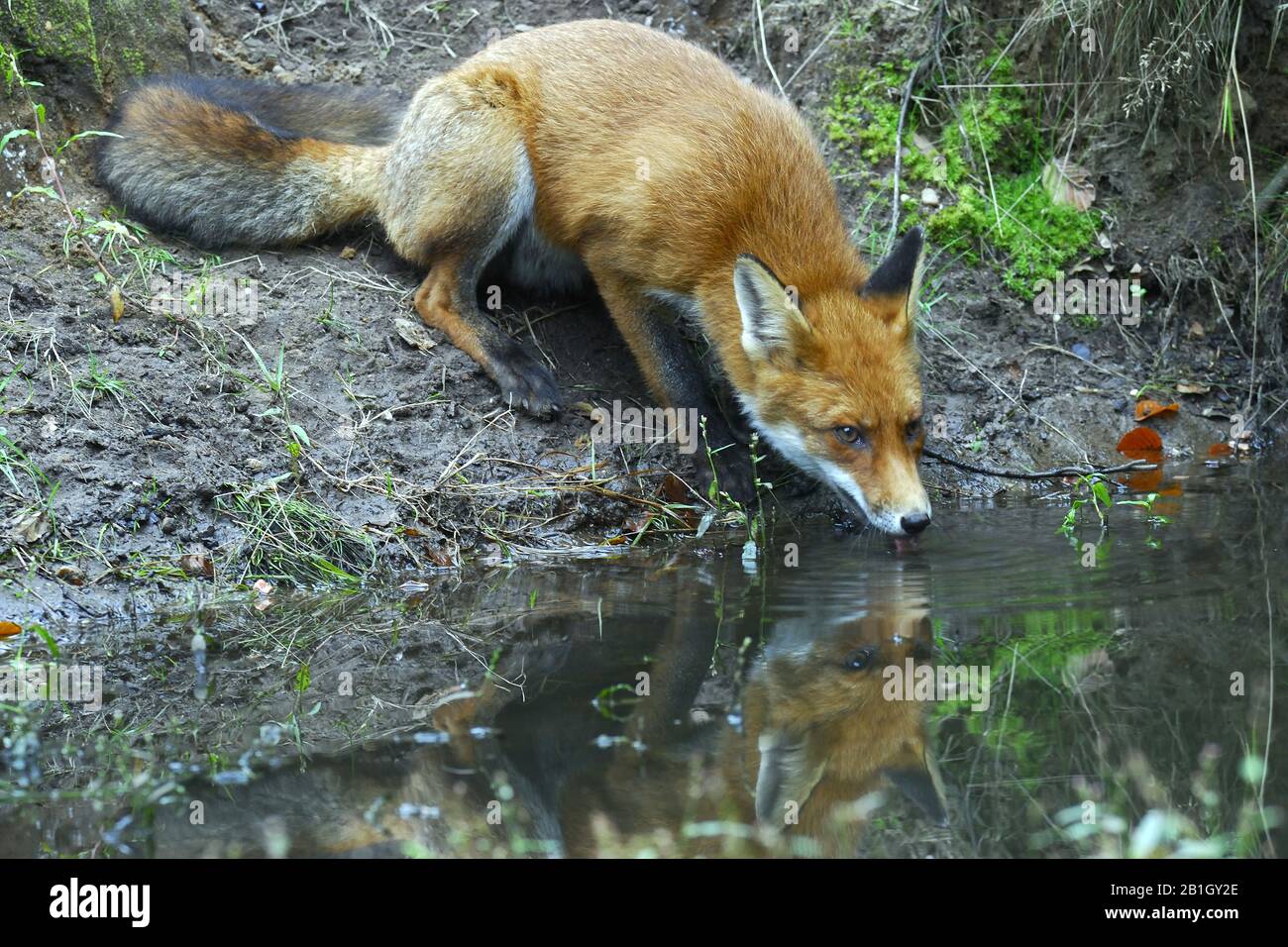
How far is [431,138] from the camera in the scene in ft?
22.6

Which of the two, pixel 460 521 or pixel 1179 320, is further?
pixel 1179 320

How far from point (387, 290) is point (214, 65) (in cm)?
263

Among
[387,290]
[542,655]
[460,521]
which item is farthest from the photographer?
[387,290]

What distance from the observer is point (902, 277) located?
6.04 m

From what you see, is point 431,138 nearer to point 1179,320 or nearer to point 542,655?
point 542,655

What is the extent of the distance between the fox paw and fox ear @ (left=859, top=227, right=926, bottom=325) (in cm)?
189

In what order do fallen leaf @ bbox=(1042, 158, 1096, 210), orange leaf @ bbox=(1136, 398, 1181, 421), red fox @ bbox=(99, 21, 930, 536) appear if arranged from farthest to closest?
fallen leaf @ bbox=(1042, 158, 1096, 210)
orange leaf @ bbox=(1136, 398, 1181, 421)
red fox @ bbox=(99, 21, 930, 536)

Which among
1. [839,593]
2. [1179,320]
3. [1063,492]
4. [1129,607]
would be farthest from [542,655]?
[1179,320]

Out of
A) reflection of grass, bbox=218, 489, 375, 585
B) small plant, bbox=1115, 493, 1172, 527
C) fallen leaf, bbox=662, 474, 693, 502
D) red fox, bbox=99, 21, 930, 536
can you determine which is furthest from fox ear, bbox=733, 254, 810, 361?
reflection of grass, bbox=218, 489, 375, 585

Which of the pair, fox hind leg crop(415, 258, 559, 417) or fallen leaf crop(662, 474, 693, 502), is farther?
fox hind leg crop(415, 258, 559, 417)

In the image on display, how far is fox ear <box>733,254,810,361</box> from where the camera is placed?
5.72 m

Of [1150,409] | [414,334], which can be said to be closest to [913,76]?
[1150,409]

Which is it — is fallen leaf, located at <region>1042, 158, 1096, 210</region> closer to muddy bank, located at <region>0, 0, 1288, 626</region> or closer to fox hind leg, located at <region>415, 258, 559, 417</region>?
muddy bank, located at <region>0, 0, 1288, 626</region>

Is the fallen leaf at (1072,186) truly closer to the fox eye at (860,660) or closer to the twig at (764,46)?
the twig at (764,46)
